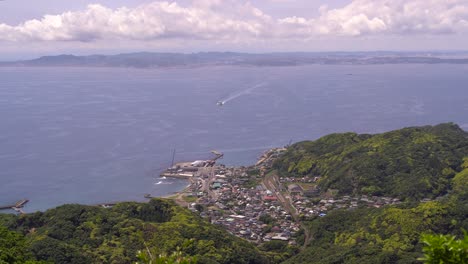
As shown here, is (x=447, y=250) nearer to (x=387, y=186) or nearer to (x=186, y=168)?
(x=387, y=186)

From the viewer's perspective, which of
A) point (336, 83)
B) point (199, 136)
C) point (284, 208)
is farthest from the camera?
point (336, 83)

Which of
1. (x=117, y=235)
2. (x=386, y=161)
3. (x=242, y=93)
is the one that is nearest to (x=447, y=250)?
(x=117, y=235)

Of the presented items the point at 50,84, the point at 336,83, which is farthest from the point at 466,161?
the point at 50,84

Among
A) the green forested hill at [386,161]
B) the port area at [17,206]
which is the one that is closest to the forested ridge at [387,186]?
the green forested hill at [386,161]

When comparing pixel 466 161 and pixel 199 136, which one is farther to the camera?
pixel 199 136

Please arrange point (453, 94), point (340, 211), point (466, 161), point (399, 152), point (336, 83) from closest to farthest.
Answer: point (340, 211) → point (466, 161) → point (399, 152) → point (453, 94) → point (336, 83)

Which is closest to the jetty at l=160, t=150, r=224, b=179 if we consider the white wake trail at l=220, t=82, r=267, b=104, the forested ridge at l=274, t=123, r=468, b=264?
the forested ridge at l=274, t=123, r=468, b=264

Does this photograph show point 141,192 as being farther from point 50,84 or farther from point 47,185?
point 50,84
